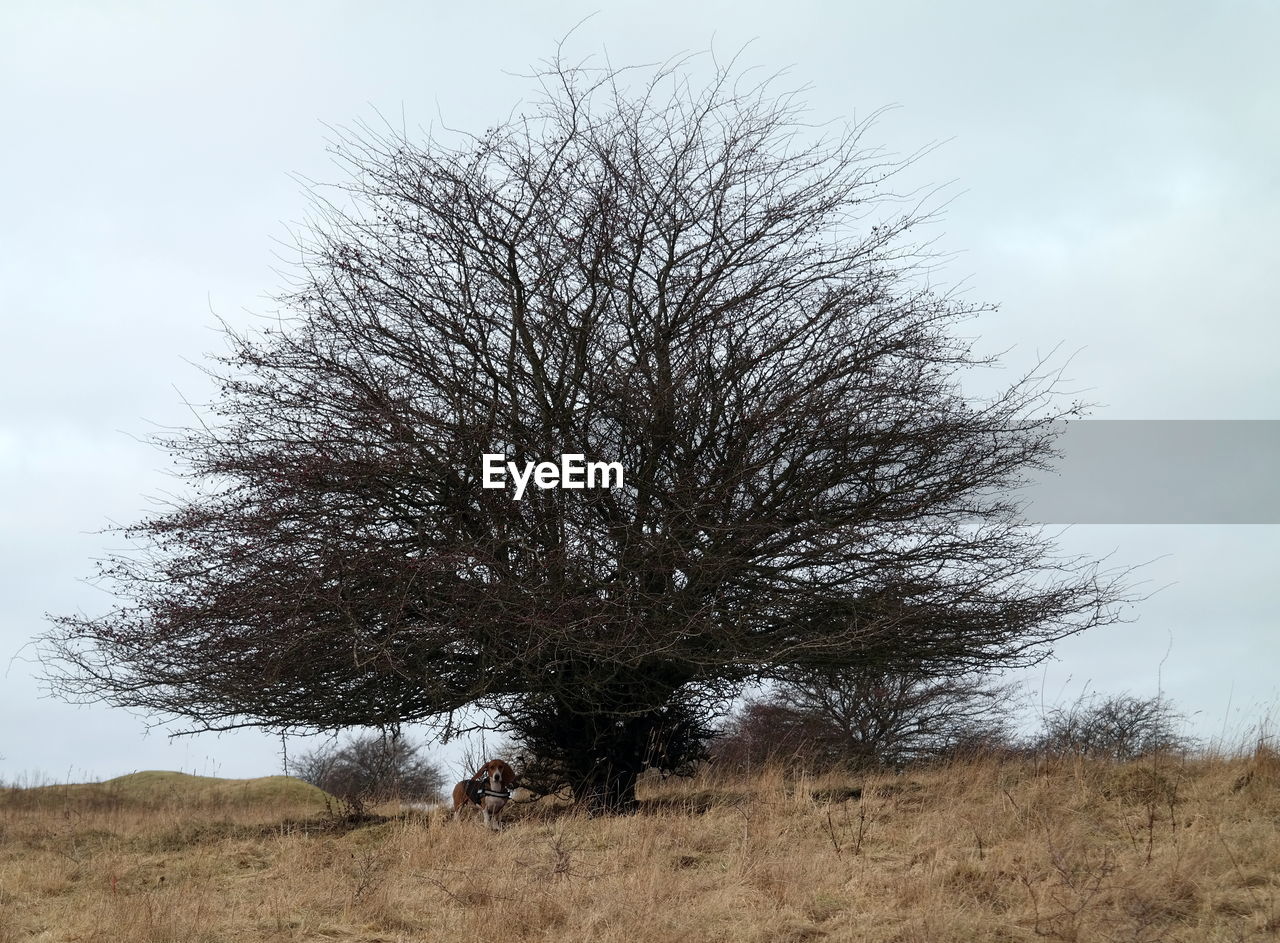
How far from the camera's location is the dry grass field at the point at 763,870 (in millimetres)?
6160

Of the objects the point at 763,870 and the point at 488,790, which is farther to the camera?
the point at 488,790

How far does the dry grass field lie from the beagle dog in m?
0.31

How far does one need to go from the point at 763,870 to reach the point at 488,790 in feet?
12.3

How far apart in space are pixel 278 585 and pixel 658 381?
3943 millimetres

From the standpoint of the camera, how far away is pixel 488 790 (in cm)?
1019

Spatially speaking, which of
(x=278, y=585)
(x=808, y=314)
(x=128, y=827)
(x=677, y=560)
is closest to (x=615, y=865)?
(x=677, y=560)

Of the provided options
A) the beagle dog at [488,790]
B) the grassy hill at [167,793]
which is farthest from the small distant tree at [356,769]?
the beagle dog at [488,790]

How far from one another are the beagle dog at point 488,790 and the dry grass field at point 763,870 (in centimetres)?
31

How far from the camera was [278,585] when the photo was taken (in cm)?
1006

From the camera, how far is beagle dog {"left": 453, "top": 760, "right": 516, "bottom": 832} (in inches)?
397

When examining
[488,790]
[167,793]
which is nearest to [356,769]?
[167,793]

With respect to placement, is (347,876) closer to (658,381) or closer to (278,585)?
(278,585)

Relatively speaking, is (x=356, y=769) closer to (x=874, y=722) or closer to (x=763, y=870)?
(x=874, y=722)

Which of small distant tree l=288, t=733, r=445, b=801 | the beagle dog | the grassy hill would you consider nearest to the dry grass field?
the beagle dog
